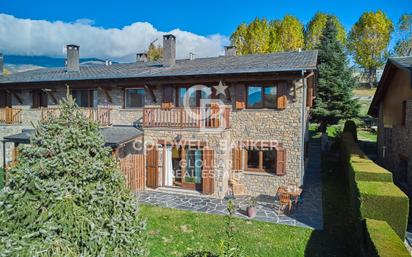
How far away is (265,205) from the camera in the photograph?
12.5 m

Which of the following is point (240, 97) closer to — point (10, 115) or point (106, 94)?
point (106, 94)

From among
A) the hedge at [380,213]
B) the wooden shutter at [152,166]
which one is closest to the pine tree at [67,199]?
the hedge at [380,213]

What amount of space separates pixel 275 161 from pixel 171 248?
24.3 feet

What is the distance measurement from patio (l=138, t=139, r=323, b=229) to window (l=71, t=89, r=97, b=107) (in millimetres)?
6844

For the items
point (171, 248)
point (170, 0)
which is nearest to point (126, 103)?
point (170, 0)

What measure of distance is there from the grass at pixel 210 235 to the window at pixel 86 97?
29.5ft

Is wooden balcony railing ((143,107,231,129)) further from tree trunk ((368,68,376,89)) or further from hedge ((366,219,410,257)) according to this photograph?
tree trunk ((368,68,376,89))

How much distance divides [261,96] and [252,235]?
709 cm

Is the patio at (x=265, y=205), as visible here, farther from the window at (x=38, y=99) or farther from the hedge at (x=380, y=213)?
the window at (x=38, y=99)

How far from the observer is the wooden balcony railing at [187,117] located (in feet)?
43.8

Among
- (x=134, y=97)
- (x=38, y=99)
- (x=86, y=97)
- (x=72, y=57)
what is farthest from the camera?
(x=72, y=57)

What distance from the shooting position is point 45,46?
5056cm

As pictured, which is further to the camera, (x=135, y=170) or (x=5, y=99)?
(x=5, y=99)

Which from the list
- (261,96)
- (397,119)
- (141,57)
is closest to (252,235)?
(261,96)
